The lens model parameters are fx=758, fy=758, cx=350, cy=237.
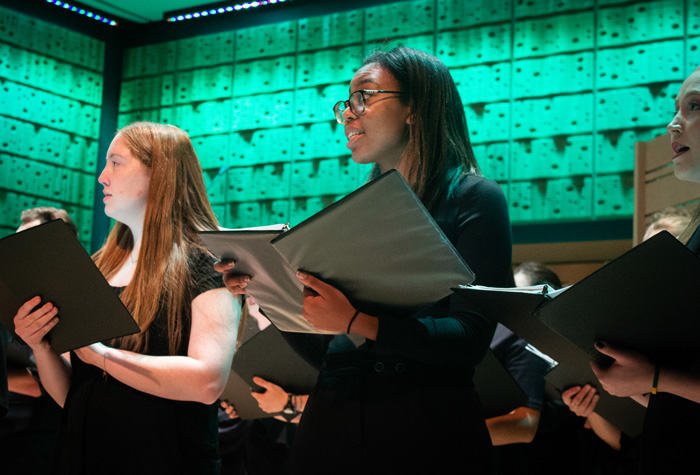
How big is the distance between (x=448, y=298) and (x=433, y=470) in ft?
1.25

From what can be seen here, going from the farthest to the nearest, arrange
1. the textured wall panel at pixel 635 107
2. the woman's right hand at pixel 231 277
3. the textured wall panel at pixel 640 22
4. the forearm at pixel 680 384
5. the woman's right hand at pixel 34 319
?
the textured wall panel at pixel 640 22, the textured wall panel at pixel 635 107, the woman's right hand at pixel 34 319, the woman's right hand at pixel 231 277, the forearm at pixel 680 384

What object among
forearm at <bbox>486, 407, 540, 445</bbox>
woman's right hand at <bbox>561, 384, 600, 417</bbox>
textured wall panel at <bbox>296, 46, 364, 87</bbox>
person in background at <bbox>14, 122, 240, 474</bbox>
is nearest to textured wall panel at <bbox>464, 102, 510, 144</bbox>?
textured wall panel at <bbox>296, 46, 364, 87</bbox>

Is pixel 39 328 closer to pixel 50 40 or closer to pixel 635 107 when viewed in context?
pixel 635 107

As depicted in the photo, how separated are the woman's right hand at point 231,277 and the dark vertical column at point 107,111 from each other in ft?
21.1

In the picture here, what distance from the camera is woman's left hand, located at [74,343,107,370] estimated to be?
2.05m

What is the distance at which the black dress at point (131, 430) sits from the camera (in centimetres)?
199

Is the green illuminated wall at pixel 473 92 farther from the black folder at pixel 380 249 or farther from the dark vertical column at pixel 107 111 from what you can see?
the black folder at pixel 380 249

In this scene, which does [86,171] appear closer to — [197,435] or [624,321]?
[197,435]

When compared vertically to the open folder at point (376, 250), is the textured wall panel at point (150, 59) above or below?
above

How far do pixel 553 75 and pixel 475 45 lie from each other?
2.59 ft

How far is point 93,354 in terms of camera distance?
2053 millimetres

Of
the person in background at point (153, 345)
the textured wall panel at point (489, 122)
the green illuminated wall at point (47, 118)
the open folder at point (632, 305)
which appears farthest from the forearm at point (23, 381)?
the textured wall panel at point (489, 122)

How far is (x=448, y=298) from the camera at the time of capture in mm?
1667

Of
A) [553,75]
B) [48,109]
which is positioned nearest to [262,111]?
[48,109]
